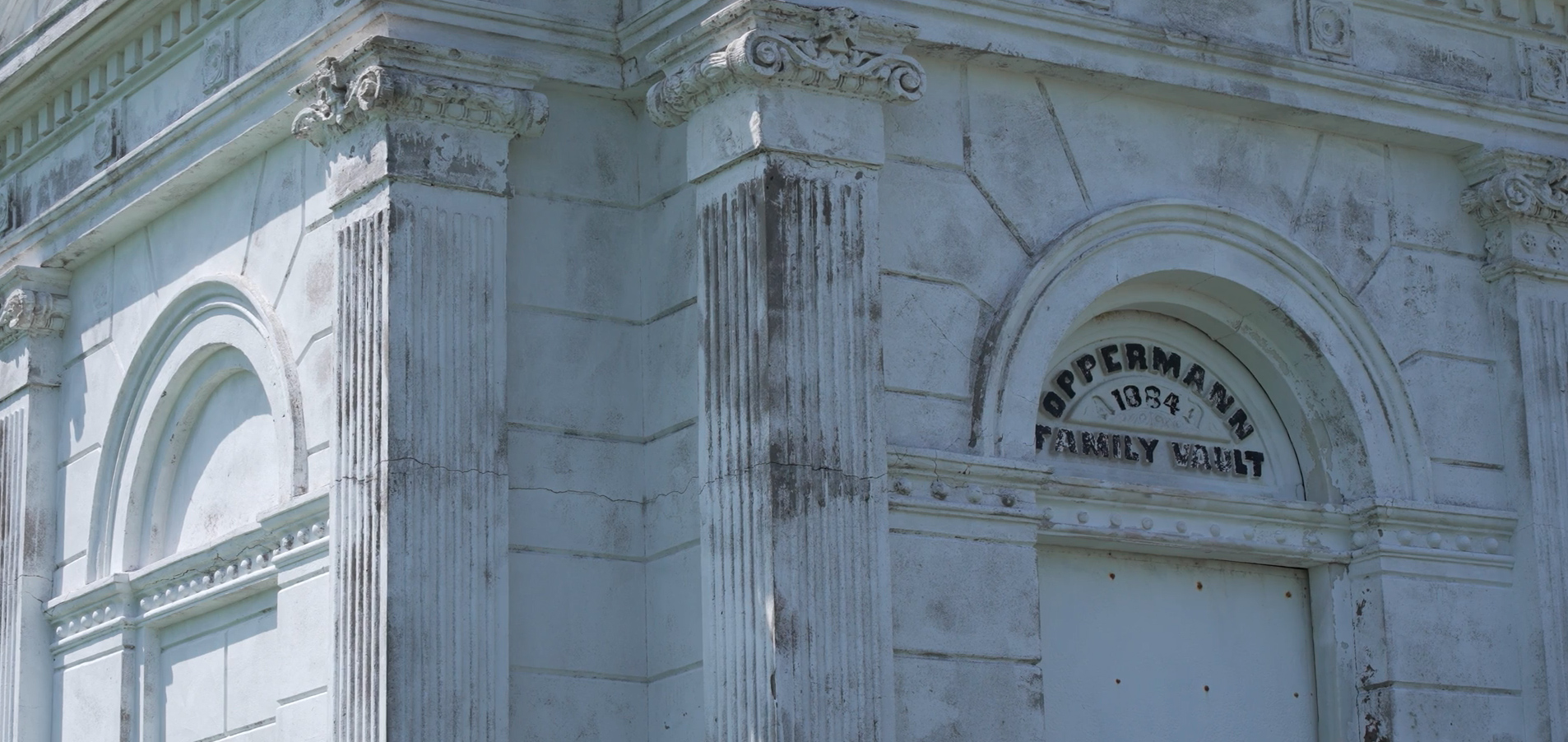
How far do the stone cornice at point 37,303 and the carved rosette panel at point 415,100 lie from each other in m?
4.10

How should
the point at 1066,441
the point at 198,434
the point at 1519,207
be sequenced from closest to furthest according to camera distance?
the point at 1066,441 < the point at 1519,207 < the point at 198,434

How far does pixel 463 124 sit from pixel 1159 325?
4046 mm

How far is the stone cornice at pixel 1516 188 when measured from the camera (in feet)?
48.2

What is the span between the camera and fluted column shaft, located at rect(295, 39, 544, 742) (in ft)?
40.0

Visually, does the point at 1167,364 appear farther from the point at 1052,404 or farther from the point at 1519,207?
the point at 1519,207

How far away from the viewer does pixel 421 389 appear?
12.4m

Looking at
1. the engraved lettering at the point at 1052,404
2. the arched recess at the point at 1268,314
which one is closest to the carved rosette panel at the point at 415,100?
the arched recess at the point at 1268,314

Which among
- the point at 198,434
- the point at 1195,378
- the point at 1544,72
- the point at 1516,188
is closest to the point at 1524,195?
the point at 1516,188

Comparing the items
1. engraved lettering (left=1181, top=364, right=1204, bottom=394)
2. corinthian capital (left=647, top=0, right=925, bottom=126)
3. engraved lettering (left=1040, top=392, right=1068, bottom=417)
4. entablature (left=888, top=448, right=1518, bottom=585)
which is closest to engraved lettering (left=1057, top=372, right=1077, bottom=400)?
engraved lettering (left=1040, top=392, right=1068, bottom=417)

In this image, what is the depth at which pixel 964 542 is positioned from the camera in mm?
12656

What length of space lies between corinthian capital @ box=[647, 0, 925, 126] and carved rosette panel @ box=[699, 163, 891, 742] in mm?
462

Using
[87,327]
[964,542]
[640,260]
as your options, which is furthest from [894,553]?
[87,327]

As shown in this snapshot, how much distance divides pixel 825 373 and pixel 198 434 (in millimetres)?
4671

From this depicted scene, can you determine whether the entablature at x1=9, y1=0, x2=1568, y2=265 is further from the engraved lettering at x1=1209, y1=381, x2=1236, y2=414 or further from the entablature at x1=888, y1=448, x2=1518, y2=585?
the entablature at x1=888, y1=448, x2=1518, y2=585
